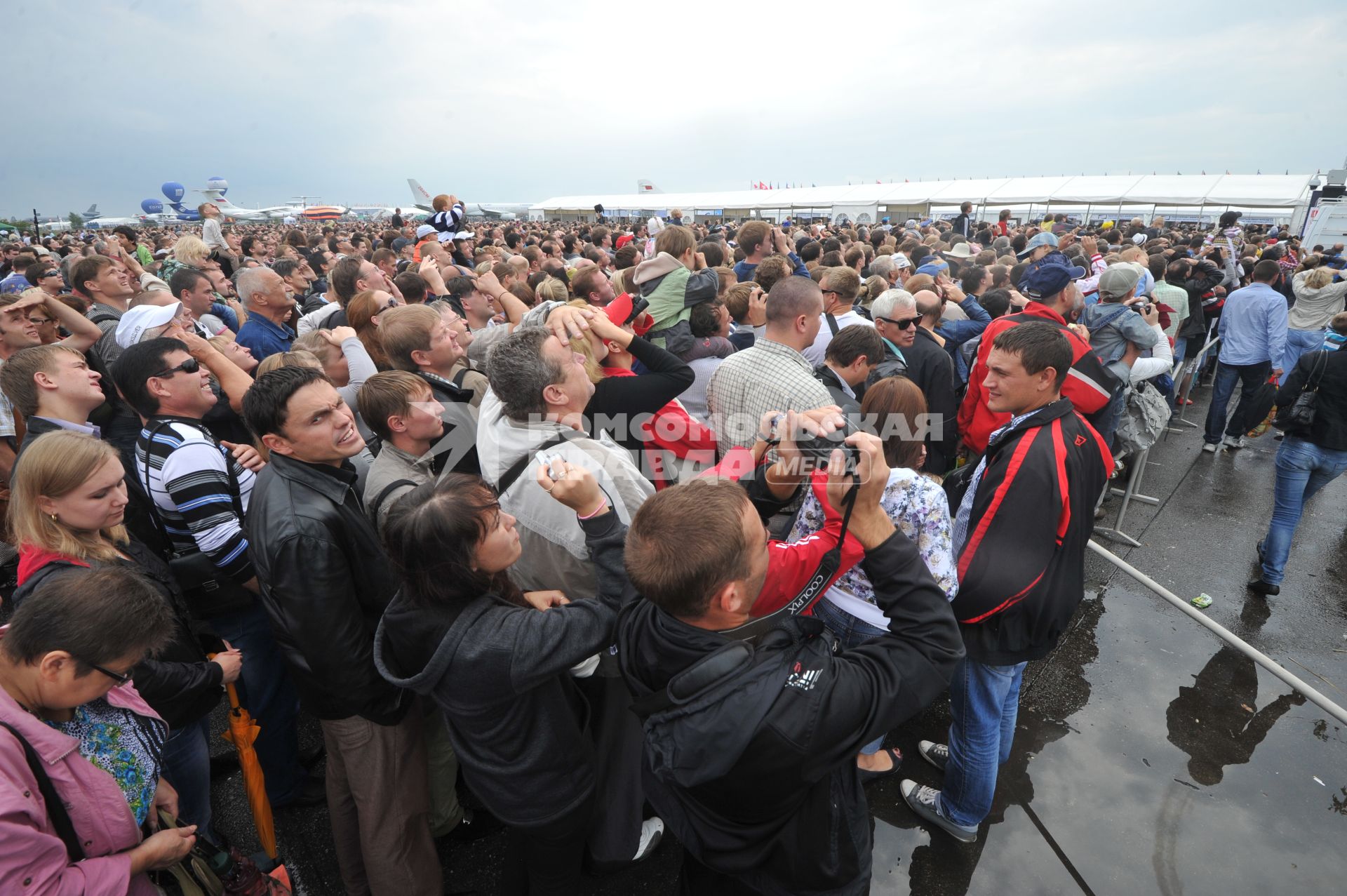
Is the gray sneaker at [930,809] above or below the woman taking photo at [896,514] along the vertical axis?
below

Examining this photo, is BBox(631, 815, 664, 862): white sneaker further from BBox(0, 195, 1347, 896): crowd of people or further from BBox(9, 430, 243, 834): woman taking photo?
BBox(9, 430, 243, 834): woman taking photo

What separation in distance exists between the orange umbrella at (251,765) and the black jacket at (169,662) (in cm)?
12

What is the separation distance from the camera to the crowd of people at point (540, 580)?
143 cm

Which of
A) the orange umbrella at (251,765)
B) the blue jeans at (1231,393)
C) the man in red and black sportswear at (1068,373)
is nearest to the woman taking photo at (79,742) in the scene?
the orange umbrella at (251,765)

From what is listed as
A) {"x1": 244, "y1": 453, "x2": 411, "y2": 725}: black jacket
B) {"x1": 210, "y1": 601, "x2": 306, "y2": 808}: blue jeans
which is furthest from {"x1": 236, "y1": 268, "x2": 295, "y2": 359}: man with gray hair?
{"x1": 244, "y1": 453, "x2": 411, "y2": 725}: black jacket

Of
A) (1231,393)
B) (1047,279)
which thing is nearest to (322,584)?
(1047,279)

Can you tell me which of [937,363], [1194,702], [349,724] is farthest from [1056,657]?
[349,724]

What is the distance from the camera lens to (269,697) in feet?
9.34

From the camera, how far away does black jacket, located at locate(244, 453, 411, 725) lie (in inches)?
78.3

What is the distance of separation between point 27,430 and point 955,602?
13.4 ft

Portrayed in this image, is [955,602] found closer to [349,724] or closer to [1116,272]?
[349,724]

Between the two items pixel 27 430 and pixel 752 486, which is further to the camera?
pixel 27 430

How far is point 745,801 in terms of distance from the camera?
1395 mm

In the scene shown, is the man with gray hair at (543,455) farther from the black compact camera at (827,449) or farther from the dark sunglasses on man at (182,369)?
the dark sunglasses on man at (182,369)
